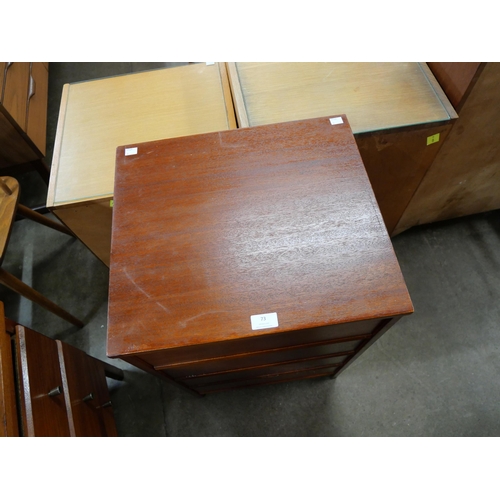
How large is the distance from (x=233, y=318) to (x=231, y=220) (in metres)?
0.23

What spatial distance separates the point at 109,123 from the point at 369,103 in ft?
2.84

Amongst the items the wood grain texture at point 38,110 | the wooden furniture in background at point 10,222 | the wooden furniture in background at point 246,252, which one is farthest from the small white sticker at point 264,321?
the wood grain texture at point 38,110

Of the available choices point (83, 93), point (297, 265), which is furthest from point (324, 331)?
point (83, 93)

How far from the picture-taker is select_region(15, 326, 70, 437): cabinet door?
2.42 feet

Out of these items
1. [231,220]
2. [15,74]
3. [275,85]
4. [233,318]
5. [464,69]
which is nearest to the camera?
[233,318]

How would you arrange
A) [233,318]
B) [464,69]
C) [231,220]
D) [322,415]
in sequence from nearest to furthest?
[233,318]
[231,220]
[464,69]
[322,415]

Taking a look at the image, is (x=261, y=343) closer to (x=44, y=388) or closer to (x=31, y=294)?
(x=44, y=388)

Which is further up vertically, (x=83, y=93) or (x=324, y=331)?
(x=83, y=93)

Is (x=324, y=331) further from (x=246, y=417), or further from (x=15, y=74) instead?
(x=15, y=74)

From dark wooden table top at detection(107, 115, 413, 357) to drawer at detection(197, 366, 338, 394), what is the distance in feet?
1.98

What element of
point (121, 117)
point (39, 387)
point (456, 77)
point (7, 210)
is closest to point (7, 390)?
point (39, 387)

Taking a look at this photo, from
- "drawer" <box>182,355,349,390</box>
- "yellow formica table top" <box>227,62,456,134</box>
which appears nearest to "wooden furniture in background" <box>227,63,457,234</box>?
"yellow formica table top" <box>227,62,456,134</box>

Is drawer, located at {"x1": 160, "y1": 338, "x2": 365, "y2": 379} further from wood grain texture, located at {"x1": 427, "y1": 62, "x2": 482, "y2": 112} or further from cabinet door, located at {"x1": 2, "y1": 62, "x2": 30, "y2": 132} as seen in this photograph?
cabinet door, located at {"x1": 2, "y1": 62, "x2": 30, "y2": 132}

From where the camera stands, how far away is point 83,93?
125 cm
